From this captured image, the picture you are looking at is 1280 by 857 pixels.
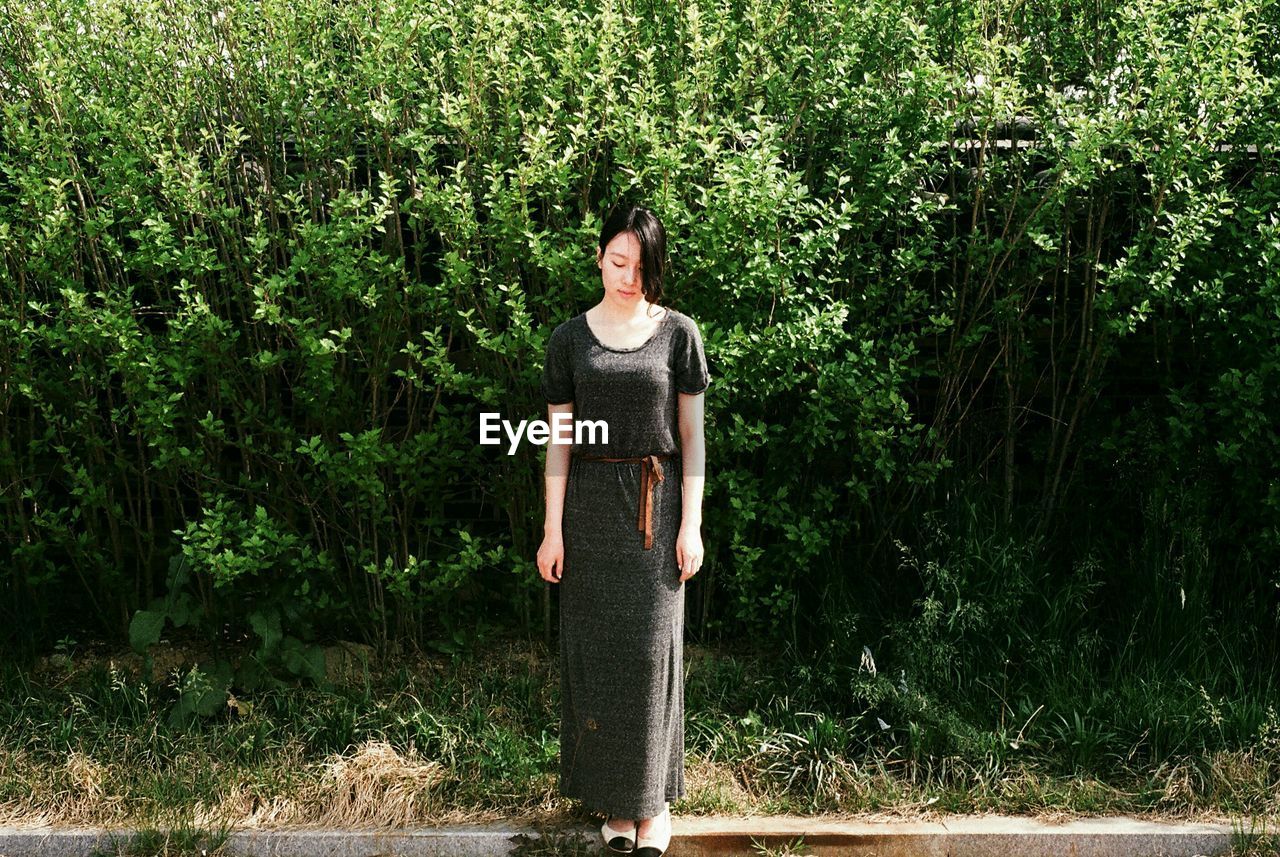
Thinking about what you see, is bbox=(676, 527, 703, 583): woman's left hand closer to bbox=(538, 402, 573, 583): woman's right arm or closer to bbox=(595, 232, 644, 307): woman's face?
bbox=(538, 402, 573, 583): woman's right arm

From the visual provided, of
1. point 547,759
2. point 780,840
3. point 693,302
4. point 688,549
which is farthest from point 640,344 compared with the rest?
point 780,840

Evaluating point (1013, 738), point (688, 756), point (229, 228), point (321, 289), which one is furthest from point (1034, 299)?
point (229, 228)

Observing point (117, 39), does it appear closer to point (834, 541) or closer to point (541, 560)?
point (541, 560)

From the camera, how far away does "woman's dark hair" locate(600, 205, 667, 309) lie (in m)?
3.60

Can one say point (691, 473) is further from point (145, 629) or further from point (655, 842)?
point (145, 629)

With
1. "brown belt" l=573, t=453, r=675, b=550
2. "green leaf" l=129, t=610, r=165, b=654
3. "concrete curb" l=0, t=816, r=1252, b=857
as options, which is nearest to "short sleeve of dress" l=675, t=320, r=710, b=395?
"brown belt" l=573, t=453, r=675, b=550

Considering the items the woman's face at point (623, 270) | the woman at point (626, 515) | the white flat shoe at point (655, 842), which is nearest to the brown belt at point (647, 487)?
the woman at point (626, 515)

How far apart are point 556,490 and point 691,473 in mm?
415

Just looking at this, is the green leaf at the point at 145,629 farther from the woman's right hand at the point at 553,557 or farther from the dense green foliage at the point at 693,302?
the woman's right hand at the point at 553,557

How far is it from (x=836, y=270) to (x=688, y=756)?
185 cm

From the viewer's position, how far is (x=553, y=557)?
12.4 ft

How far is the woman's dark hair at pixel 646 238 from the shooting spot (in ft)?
11.8

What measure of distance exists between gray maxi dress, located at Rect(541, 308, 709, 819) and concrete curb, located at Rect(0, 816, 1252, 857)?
0.31 metres

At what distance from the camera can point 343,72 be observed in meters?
4.76
